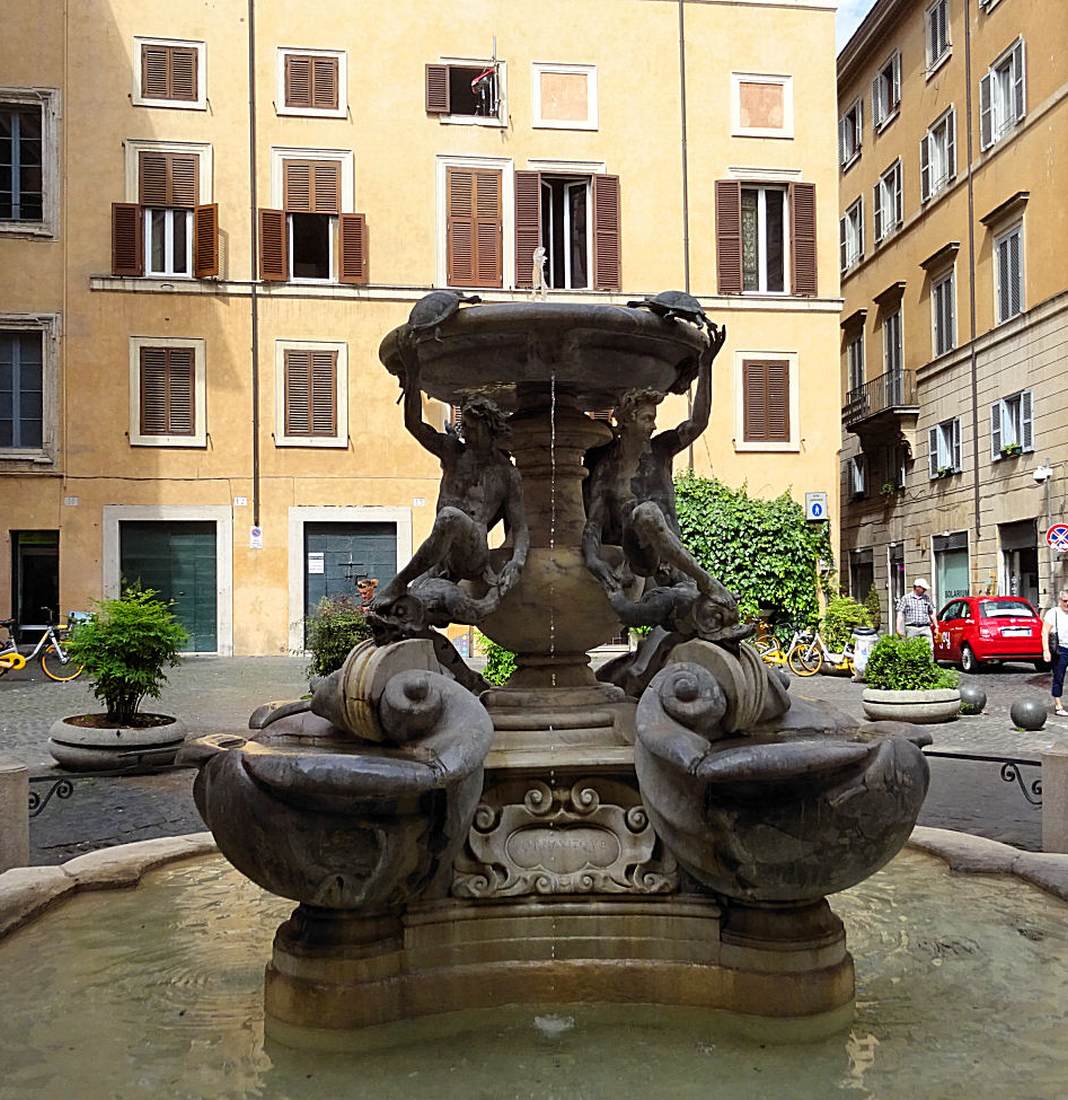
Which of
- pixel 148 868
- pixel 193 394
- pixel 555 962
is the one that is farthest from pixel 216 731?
pixel 193 394

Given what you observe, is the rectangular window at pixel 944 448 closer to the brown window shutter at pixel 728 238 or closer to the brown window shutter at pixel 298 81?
the brown window shutter at pixel 728 238

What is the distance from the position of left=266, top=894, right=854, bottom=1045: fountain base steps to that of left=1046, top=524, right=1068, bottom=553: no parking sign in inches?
744

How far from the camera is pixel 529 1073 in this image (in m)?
2.99

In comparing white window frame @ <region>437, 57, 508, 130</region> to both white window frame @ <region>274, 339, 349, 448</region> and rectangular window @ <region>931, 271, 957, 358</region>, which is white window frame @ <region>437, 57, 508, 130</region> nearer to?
white window frame @ <region>274, 339, 349, 448</region>

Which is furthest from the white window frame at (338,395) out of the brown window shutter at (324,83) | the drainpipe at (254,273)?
the brown window shutter at (324,83)

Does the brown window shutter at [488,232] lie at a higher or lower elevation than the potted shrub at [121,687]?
higher

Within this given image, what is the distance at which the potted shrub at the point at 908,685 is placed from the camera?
12172mm

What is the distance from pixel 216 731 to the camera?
457 inches

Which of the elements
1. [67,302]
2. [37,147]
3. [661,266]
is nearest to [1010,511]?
[661,266]

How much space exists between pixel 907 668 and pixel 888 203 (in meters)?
23.1

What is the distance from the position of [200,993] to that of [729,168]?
23.2m

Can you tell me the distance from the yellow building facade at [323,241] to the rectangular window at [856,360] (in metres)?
9.68

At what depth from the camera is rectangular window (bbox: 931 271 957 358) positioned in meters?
28.0

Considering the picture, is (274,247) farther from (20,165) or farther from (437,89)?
(20,165)
